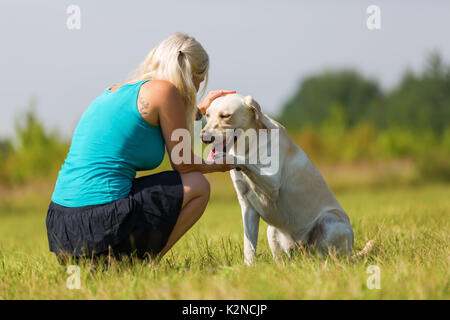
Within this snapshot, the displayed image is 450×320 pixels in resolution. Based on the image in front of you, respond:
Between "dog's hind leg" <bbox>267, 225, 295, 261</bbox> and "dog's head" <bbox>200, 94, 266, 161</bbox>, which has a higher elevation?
"dog's head" <bbox>200, 94, 266, 161</bbox>

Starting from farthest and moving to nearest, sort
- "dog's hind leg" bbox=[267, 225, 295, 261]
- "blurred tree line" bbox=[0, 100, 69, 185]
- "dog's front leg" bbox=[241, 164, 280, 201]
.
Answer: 1. "blurred tree line" bbox=[0, 100, 69, 185]
2. "dog's hind leg" bbox=[267, 225, 295, 261]
3. "dog's front leg" bbox=[241, 164, 280, 201]

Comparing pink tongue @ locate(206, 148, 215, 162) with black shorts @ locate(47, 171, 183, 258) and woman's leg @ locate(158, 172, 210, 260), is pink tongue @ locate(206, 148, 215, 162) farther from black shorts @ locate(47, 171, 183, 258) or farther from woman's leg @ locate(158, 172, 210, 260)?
black shorts @ locate(47, 171, 183, 258)

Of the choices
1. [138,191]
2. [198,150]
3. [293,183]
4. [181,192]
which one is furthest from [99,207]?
[293,183]

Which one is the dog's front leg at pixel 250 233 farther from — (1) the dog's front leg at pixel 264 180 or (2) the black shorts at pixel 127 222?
(2) the black shorts at pixel 127 222

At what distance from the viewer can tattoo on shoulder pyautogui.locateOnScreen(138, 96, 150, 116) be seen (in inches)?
133

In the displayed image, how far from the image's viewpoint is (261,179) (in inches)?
150

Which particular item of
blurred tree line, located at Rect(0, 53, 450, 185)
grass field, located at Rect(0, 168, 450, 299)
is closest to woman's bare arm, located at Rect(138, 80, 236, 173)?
grass field, located at Rect(0, 168, 450, 299)

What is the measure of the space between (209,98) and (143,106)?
951 mm

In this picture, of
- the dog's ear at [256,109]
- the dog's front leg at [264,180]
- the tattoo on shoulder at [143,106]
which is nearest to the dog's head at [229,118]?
the dog's ear at [256,109]

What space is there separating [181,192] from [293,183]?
3.33 ft

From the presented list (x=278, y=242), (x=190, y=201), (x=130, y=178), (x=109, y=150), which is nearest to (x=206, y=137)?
(x=190, y=201)

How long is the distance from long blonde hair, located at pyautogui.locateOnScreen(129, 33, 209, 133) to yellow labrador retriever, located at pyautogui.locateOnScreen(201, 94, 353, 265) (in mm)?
314

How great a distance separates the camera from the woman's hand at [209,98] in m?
4.16
